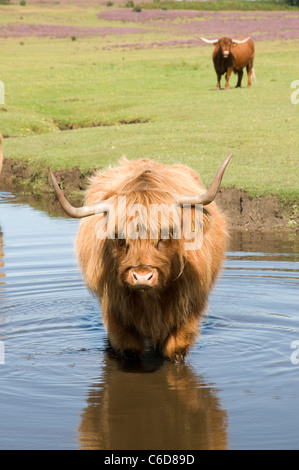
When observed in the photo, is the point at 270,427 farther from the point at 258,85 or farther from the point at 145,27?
the point at 145,27

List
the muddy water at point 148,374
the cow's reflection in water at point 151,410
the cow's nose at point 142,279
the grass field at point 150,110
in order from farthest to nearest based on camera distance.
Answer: the grass field at point 150,110 < the cow's nose at point 142,279 < the muddy water at point 148,374 < the cow's reflection in water at point 151,410

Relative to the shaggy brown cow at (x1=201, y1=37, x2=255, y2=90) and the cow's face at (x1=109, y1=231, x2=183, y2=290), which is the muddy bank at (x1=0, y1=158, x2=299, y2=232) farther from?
the shaggy brown cow at (x1=201, y1=37, x2=255, y2=90)

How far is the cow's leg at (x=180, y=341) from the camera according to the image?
5570 millimetres

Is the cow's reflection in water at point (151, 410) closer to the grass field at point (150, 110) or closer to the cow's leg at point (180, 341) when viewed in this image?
the cow's leg at point (180, 341)

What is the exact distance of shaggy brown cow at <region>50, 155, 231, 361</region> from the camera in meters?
4.77

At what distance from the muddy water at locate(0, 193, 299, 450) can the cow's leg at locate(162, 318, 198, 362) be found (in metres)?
0.10

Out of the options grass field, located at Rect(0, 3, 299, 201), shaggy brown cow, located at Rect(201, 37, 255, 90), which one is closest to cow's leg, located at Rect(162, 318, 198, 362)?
grass field, located at Rect(0, 3, 299, 201)

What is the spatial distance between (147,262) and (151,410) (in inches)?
37.2

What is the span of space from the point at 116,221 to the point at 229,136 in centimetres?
1131

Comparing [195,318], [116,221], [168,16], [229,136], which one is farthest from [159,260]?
[168,16]

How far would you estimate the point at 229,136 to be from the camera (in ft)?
52.0

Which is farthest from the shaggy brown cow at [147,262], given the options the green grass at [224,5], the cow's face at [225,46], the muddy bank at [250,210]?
the green grass at [224,5]

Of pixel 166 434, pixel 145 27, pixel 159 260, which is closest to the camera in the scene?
pixel 166 434

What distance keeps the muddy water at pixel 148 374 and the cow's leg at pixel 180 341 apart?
0.32ft
